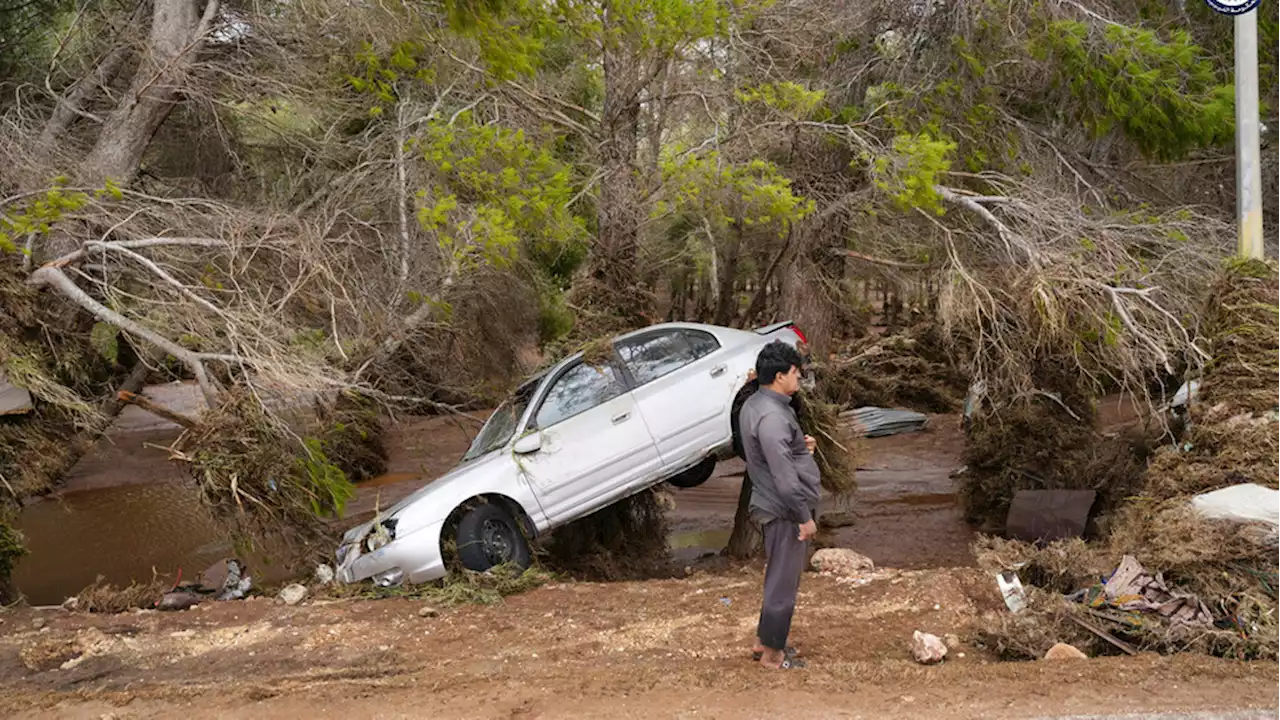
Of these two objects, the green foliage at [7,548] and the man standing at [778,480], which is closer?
the man standing at [778,480]

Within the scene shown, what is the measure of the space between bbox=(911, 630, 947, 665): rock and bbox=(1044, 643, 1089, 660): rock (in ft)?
1.76

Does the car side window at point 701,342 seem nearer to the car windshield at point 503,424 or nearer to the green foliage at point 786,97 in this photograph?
the car windshield at point 503,424

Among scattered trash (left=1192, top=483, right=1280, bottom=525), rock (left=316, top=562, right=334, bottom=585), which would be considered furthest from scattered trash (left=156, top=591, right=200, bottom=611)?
scattered trash (left=1192, top=483, right=1280, bottom=525)

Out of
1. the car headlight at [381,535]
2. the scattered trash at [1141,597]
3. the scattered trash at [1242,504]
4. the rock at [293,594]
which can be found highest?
the scattered trash at [1242,504]

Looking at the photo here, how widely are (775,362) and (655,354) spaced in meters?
3.99

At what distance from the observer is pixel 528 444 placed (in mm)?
9062

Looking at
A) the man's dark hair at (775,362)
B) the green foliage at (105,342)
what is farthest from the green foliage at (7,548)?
the man's dark hair at (775,362)

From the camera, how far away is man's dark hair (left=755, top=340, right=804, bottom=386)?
18.6 ft

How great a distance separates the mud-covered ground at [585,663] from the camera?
5125mm

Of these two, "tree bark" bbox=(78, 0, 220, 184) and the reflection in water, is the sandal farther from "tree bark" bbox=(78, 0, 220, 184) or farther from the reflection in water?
"tree bark" bbox=(78, 0, 220, 184)

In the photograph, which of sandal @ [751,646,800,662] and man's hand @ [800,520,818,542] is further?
sandal @ [751,646,800,662]

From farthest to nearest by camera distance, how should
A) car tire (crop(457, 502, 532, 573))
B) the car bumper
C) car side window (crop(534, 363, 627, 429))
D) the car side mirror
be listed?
car side window (crop(534, 363, 627, 429)) → the car side mirror → car tire (crop(457, 502, 532, 573)) → the car bumper

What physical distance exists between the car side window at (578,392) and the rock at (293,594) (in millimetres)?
2378

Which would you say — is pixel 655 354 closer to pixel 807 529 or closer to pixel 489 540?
pixel 489 540
